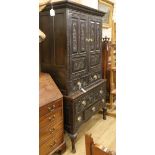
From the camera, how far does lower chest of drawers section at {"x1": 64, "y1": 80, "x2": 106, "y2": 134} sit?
8.41 ft

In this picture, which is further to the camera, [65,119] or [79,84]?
[79,84]

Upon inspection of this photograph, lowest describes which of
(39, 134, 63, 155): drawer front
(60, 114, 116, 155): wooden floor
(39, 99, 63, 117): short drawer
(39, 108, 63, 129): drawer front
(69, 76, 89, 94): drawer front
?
(60, 114, 116, 155): wooden floor

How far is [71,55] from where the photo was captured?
258cm

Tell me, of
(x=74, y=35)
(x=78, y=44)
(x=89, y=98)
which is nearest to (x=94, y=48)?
(x=78, y=44)

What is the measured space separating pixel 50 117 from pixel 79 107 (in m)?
0.53

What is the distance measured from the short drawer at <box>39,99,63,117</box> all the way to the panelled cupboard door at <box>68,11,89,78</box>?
1.39ft

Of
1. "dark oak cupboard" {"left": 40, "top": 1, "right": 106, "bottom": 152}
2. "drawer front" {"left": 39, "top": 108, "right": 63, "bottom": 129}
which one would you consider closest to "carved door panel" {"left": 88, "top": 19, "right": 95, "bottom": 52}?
"dark oak cupboard" {"left": 40, "top": 1, "right": 106, "bottom": 152}

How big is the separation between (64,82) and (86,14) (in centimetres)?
102

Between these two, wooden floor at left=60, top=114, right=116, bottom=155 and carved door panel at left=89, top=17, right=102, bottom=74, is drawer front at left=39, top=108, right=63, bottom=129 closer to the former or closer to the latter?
wooden floor at left=60, top=114, right=116, bottom=155

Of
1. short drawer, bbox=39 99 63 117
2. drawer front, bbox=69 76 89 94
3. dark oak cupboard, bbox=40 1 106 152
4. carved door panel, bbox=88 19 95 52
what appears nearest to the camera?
short drawer, bbox=39 99 63 117

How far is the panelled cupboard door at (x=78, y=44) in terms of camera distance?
258 cm
